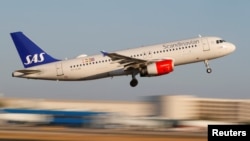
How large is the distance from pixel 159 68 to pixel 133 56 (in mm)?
3787

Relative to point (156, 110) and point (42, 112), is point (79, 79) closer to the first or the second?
point (42, 112)

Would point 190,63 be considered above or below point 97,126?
above

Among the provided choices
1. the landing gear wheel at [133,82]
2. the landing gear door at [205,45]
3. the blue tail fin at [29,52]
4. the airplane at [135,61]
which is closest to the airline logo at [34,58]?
the blue tail fin at [29,52]

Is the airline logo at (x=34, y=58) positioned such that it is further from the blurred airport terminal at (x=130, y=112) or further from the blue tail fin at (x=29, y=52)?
the blurred airport terminal at (x=130, y=112)

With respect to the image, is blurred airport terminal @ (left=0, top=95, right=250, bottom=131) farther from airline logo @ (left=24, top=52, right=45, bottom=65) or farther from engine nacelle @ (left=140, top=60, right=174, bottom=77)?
airline logo @ (left=24, top=52, right=45, bottom=65)

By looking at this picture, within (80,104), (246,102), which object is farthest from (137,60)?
(246,102)

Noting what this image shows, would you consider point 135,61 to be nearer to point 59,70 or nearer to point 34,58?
point 59,70

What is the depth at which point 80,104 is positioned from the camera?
166 m

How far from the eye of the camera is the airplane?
6469 centimetres

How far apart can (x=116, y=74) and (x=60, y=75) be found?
666 cm

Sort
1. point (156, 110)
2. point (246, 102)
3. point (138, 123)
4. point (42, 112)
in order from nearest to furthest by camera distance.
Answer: point (138, 123) < point (42, 112) < point (156, 110) < point (246, 102)

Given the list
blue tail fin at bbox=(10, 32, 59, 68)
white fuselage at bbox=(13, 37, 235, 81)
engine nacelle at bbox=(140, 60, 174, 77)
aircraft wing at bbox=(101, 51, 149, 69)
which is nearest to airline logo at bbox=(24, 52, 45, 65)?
blue tail fin at bbox=(10, 32, 59, 68)

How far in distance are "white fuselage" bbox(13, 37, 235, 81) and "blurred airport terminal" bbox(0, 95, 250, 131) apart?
13.4 metres

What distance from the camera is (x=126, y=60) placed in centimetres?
6556
